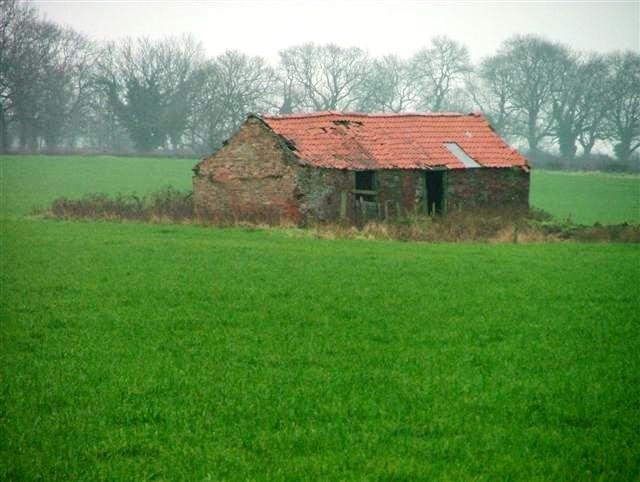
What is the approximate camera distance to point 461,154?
39656 mm

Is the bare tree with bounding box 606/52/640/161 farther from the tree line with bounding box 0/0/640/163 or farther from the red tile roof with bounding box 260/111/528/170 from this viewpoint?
the red tile roof with bounding box 260/111/528/170

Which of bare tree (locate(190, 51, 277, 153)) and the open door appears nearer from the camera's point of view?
the open door

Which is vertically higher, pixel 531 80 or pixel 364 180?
pixel 531 80

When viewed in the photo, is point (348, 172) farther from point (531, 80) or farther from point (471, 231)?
point (531, 80)

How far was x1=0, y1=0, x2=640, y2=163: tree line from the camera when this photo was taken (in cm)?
5784

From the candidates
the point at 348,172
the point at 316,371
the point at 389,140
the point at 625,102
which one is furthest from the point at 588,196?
the point at 316,371

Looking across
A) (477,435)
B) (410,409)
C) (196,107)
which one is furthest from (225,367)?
(196,107)

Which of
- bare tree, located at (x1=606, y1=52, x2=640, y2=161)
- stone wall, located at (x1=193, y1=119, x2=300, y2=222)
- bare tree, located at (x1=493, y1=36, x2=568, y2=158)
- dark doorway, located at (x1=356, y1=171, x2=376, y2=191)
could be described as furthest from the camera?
bare tree, located at (x1=493, y1=36, x2=568, y2=158)

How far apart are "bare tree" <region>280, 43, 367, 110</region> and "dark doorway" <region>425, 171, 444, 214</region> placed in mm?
49957

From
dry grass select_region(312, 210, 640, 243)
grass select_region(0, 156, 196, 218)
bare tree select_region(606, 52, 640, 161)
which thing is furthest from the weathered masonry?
bare tree select_region(606, 52, 640, 161)

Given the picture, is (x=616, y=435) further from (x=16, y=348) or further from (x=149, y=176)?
(x=149, y=176)

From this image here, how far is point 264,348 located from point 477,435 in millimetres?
4171

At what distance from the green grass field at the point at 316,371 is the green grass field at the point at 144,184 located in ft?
73.9

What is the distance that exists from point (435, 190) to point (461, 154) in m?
2.29
